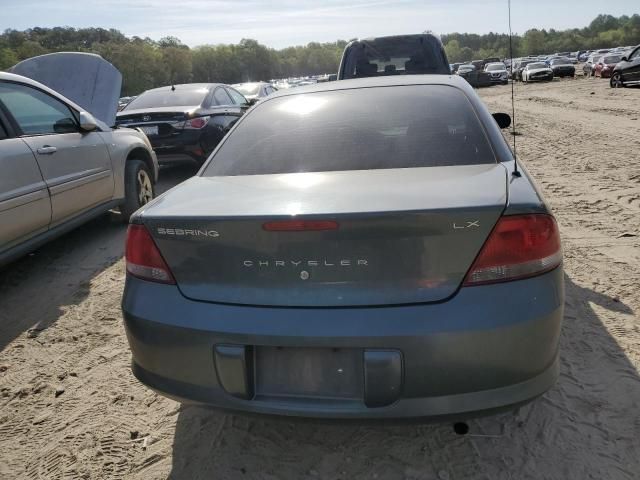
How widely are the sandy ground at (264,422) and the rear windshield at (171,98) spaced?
4838 mm

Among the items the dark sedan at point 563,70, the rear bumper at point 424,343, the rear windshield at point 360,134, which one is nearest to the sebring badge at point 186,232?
the rear bumper at point 424,343

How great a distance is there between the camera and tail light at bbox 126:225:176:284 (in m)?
2.04

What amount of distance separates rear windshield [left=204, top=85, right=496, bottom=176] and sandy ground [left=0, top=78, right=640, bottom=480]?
3.74ft

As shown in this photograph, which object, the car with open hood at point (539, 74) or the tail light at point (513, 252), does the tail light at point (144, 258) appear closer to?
the tail light at point (513, 252)

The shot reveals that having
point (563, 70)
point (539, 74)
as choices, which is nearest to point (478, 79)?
point (539, 74)

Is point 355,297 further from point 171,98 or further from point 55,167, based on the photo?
point 171,98

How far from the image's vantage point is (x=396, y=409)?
1.78m


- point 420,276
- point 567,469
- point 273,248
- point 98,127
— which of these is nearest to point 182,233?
point 273,248

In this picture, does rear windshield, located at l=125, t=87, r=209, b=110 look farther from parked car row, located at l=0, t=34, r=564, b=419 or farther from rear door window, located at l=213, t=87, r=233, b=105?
parked car row, located at l=0, t=34, r=564, b=419

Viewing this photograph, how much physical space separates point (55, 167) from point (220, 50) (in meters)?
152

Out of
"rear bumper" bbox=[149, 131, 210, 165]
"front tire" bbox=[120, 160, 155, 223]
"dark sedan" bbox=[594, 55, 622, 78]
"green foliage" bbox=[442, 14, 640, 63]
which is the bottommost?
"front tire" bbox=[120, 160, 155, 223]

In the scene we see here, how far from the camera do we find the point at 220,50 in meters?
145

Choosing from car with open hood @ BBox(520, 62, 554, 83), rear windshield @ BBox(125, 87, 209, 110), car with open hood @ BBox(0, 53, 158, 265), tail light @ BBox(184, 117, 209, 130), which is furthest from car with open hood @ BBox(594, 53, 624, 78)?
A: car with open hood @ BBox(0, 53, 158, 265)

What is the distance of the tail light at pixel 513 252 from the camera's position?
1.78 m
